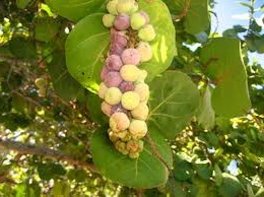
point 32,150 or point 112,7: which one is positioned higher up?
point 112,7

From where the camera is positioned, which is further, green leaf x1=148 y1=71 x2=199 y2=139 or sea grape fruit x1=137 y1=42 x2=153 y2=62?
green leaf x1=148 y1=71 x2=199 y2=139

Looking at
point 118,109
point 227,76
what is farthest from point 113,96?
point 227,76

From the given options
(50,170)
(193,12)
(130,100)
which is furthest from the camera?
(50,170)

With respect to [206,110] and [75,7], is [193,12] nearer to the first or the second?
[206,110]

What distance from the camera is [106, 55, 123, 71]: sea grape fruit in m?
0.86

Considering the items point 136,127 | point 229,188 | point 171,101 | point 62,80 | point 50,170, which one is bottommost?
point 50,170

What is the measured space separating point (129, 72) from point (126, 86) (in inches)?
0.9

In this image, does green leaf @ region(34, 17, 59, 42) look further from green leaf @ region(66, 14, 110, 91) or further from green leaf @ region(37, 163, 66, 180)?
green leaf @ region(66, 14, 110, 91)

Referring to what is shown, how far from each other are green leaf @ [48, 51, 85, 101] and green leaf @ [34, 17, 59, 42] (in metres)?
0.10

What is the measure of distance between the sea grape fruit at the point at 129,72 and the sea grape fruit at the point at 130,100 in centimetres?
2

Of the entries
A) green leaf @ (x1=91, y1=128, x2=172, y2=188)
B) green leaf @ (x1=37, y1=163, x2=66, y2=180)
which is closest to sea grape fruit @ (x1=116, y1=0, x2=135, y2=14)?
green leaf @ (x1=91, y1=128, x2=172, y2=188)

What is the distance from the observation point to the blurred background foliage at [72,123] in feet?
5.49

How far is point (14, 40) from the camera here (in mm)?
1811

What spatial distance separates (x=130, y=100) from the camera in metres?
0.83
